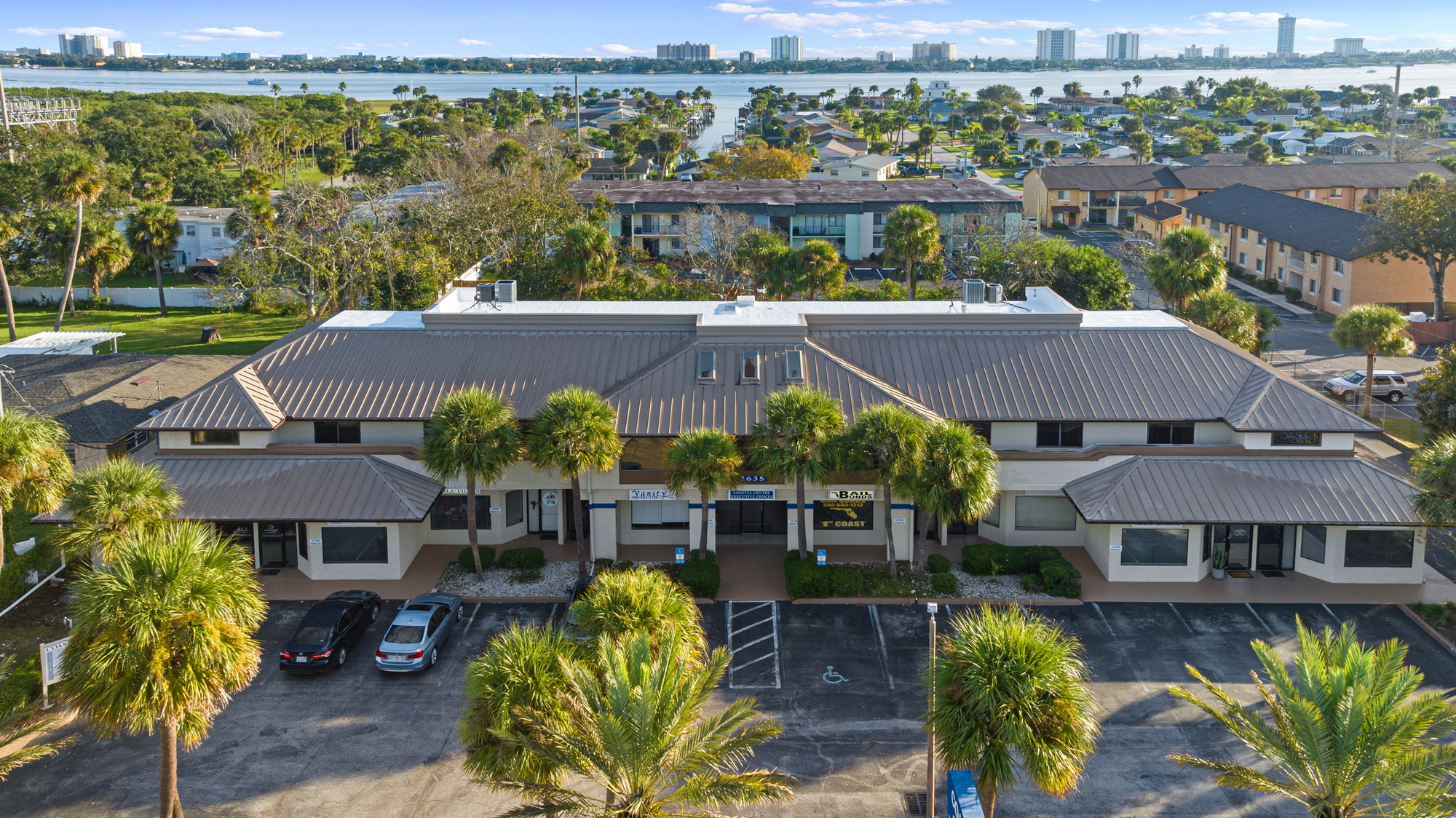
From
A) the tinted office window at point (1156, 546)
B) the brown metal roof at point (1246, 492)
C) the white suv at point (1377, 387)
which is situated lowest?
the tinted office window at point (1156, 546)

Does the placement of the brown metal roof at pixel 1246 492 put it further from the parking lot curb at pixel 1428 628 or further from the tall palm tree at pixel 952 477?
the tall palm tree at pixel 952 477

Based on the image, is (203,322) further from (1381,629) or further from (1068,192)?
(1068,192)

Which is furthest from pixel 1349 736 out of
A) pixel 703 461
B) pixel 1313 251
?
pixel 1313 251

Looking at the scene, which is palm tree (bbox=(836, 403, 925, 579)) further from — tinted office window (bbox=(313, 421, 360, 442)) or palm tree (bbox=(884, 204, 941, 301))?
palm tree (bbox=(884, 204, 941, 301))

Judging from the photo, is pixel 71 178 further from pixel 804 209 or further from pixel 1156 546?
pixel 1156 546

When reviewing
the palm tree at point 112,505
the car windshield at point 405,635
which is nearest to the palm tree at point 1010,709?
the car windshield at point 405,635
